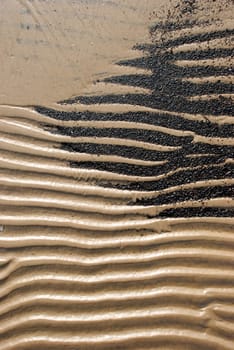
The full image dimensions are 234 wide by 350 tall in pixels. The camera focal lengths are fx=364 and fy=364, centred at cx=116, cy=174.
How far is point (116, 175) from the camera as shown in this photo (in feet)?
13.2

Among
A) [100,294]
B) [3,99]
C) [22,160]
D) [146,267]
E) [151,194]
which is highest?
[3,99]

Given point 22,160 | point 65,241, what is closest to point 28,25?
point 22,160

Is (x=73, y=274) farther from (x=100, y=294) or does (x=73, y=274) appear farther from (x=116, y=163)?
(x=116, y=163)

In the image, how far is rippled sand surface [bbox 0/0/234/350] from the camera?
379cm

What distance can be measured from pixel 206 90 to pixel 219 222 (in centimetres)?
145

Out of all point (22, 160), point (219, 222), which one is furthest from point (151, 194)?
point (22, 160)

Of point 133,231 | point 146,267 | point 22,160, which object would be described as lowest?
point 146,267

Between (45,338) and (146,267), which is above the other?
(146,267)

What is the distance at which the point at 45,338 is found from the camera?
12.6 ft

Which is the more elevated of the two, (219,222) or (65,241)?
(219,222)

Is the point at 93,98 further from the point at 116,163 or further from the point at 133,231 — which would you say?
the point at 133,231

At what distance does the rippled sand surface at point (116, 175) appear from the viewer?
12.4ft

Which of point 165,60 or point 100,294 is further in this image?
point 165,60

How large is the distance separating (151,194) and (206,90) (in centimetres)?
130
